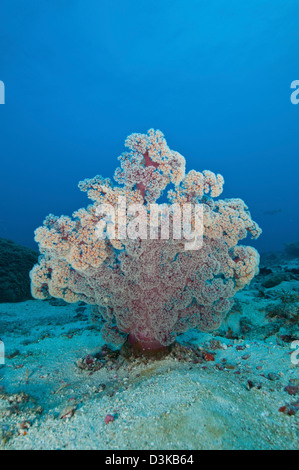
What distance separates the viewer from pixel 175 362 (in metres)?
4.03

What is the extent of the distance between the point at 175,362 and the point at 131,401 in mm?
1194

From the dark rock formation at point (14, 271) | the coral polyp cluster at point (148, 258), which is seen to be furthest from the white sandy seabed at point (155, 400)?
the dark rock formation at point (14, 271)

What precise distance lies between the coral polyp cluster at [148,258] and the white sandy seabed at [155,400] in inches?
27.5

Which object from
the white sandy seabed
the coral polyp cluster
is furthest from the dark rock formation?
the coral polyp cluster

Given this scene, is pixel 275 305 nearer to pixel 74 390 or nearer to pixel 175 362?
pixel 175 362

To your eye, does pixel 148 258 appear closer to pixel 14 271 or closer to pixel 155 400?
pixel 155 400

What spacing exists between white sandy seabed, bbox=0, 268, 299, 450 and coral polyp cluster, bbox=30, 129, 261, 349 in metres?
0.70

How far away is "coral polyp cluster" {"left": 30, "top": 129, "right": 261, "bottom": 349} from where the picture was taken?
3.62 meters

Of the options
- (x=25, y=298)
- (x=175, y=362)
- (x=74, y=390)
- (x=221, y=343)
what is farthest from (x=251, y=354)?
(x=25, y=298)

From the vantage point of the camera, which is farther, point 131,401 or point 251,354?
point 251,354

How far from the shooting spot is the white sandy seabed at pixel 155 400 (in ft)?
7.72

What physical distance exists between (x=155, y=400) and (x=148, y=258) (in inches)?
70.2
